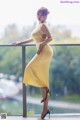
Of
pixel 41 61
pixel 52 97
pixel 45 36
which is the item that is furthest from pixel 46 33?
pixel 52 97

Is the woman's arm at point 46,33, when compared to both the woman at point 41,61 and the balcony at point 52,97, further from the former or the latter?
the balcony at point 52,97

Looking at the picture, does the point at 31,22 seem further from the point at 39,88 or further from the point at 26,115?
the point at 26,115

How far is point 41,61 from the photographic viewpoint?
3770 millimetres

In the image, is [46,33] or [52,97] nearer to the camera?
[46,33]

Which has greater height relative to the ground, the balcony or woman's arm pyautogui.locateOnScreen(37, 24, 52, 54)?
woman's arm pyautogui.locateOnScreen(37, 24, 52, 54)

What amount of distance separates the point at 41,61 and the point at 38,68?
3.6 inches

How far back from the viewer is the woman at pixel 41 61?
12.1 feet

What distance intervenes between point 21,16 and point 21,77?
787mm

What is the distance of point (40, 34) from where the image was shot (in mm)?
3688

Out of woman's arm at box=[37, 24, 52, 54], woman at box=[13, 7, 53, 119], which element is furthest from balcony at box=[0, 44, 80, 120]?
woman's arm at box=[37, 24, 52, 54]

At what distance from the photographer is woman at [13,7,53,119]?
369 centimetres

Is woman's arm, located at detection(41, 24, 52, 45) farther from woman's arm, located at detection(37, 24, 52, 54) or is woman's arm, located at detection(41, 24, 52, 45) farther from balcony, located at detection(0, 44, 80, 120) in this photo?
balcony, located at detection(0, 44, 80, 120)

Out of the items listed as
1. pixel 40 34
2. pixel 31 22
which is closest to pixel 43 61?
pixel 40 34

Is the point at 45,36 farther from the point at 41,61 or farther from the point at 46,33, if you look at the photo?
the point at 41,61
